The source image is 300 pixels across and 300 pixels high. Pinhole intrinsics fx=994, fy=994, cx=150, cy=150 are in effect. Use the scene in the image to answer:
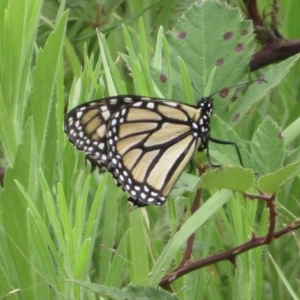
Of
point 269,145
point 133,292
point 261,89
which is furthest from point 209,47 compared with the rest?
point 133,292

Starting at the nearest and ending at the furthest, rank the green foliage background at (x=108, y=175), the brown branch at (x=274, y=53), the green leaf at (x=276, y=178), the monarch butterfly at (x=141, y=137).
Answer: the green leaf at (x=276, y=178)
the green foliage background at (x=108, y=175)
the monarch butterfly at (x=141, y=137)
the brown branch at (x=274, y=53)

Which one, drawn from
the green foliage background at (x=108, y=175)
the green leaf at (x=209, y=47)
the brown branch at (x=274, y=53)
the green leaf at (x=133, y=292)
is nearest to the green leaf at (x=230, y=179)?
the green foliage background at (x=108, y=175)

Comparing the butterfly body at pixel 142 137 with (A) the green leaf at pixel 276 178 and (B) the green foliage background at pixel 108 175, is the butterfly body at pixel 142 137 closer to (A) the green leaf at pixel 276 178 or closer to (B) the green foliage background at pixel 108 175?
(B) the green foliage background at pixel 108 175

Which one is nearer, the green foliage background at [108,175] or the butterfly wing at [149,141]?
the green foliage background at [108,175]

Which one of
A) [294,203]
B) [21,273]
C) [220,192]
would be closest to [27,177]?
[21,273]

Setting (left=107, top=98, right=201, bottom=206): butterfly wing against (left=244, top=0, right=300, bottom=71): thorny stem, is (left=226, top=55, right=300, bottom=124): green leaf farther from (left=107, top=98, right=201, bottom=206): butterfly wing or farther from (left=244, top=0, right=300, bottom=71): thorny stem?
(left=244, top=0, right=300, bottom=71): thorny stem

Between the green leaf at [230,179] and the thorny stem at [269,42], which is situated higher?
the thorny stem at [269,42]

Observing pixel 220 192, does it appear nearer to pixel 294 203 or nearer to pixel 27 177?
pixel 27 177
